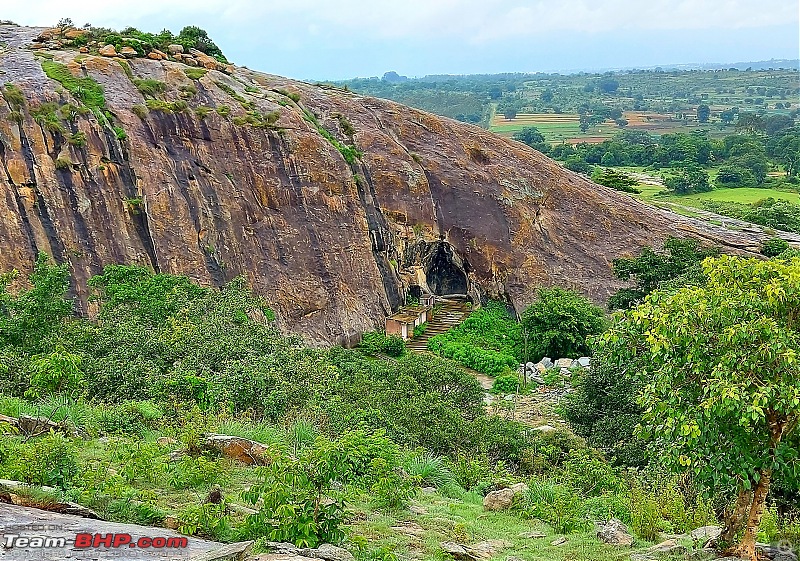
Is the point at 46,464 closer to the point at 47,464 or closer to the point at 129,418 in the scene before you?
the point at 47,464

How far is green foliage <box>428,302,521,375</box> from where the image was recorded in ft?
82.3

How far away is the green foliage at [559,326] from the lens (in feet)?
83.4

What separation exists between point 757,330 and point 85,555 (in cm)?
541

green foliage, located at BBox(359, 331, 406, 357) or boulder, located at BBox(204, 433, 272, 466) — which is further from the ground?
boulder, located at BBox(204, 433, 272, 466)

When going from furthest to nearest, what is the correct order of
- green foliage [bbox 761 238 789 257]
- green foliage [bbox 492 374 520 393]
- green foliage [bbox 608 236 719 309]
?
green foliage [bbox 761 238 789 257] < green foliage [bbox 608 236 719 309] < green foliage [bbox 492 374 520 393]

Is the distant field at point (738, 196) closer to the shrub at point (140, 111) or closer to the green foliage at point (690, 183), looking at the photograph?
the green foliage at point (690, 183)

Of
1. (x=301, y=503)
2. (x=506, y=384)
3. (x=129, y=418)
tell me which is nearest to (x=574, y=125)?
(x=506, y=384)

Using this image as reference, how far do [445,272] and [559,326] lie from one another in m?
6.81

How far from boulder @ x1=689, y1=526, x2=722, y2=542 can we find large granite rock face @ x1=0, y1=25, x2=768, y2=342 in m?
18.1

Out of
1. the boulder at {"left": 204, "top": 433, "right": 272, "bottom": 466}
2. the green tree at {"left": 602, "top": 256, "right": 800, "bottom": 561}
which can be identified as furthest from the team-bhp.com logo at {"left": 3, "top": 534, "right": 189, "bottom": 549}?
the green tree at {"left": 602, "top": 256, "right": 800, "bottom": 561}

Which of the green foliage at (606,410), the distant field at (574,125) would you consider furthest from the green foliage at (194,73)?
the distant field at (574,125)

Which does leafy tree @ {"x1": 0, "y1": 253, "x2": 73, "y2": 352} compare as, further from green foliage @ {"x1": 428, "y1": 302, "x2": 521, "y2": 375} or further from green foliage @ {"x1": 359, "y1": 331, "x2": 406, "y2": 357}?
green foliage @ {"x1": 428, "y1": 302, "x2": 521, "y2": 375}

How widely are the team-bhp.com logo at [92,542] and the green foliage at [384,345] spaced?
20.0 meters

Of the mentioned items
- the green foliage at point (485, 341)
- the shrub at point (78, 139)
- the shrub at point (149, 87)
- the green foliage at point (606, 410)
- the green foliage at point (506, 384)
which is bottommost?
the green foliage at point (506, 384)
